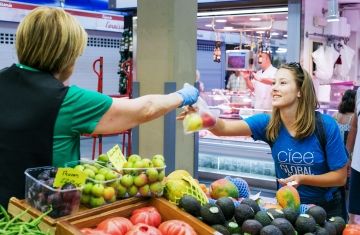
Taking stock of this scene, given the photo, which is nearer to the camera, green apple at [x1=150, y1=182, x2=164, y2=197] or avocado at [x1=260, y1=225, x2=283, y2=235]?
avocado at [x1=260, y1=225, x2=283, y2=235]

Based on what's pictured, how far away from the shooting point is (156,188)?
6.57 feet

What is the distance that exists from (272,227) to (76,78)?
11038mm

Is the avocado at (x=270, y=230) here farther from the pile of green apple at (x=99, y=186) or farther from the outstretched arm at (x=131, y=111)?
the outstretched arm at (x=131, y=111)

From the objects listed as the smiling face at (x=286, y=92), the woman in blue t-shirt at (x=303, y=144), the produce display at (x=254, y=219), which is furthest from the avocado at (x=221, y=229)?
the smiling face at (x=286, y=92)

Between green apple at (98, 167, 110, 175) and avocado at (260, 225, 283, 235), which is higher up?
green apple at (98, 167, 110, 175)

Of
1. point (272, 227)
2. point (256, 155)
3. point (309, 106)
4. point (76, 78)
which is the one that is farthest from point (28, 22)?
point (76, 78)

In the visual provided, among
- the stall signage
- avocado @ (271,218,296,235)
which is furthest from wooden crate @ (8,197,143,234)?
the stall signage

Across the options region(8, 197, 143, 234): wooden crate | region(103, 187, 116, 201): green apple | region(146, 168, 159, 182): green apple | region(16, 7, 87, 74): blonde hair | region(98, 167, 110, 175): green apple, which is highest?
region(16, 7, 87, 74): blonde hair

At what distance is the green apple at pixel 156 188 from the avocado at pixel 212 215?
0.23 meters

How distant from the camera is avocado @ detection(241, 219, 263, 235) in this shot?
1809 mm

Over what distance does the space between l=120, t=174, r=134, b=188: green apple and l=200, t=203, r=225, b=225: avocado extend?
32 centimetres

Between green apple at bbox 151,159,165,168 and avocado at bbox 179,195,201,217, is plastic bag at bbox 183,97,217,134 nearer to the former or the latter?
green apple at bbox 151,159,165,168

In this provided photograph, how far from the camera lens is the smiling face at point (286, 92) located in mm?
2885

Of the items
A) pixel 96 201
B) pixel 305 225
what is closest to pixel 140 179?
pixel 96 201
